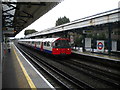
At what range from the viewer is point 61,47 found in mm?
16922

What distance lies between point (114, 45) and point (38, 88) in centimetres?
1232

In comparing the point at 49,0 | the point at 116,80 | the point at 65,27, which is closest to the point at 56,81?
the point at 116,80

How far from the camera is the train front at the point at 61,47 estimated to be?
16.7m

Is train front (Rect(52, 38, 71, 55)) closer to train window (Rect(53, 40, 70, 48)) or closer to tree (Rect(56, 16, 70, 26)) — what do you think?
train window (Rect(53, 40, 70, 48))

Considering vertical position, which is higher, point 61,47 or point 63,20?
point 63,20

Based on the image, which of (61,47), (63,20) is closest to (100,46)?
(61,47)

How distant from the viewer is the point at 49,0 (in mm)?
9227

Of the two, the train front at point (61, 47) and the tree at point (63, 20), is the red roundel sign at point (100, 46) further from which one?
the tree at point (63, 20)

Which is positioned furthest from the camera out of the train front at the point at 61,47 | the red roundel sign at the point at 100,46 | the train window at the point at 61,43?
the train window at the point at 61,43

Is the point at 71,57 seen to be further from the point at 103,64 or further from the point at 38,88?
the point at 38,88

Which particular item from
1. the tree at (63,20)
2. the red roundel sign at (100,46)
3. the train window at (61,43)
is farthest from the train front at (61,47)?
the tree at (63,20)

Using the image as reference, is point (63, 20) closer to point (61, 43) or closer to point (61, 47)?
point (61, 43)

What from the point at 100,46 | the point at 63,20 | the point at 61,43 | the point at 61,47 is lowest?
the point at 61,47

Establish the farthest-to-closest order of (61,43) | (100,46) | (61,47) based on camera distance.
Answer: (61,43) → (61,47) → (100,46)
